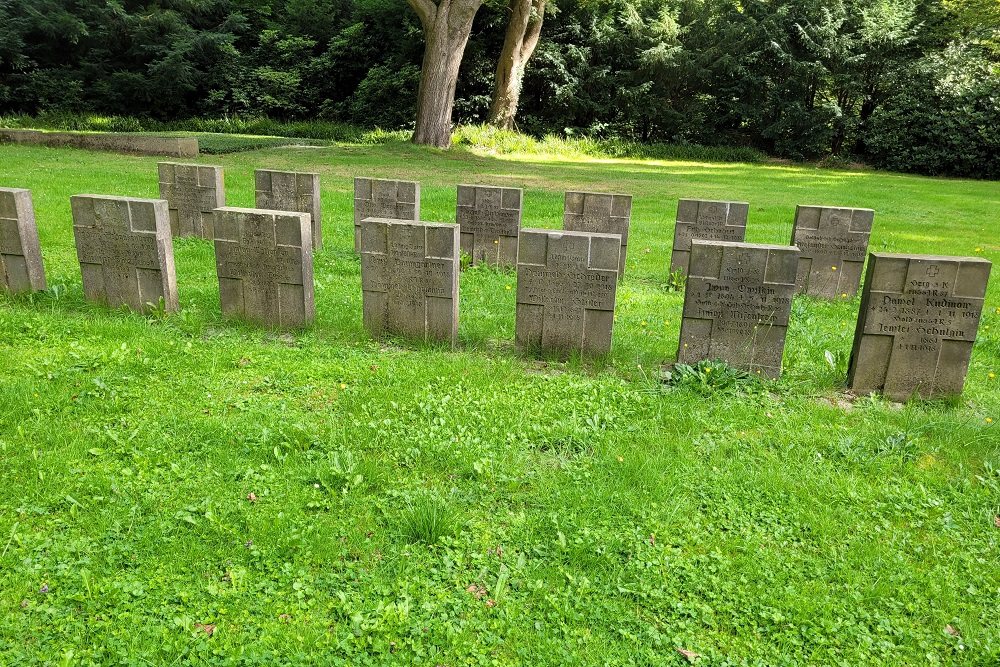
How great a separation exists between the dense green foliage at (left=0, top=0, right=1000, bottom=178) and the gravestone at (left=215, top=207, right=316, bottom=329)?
24319mm

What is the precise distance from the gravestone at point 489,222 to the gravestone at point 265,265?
10.3 ft

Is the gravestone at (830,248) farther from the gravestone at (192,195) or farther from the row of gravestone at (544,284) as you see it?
the gravestone at (192,195)

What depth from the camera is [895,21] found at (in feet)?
88.6

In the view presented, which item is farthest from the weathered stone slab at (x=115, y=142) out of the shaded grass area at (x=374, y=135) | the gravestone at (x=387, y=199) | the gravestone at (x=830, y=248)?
the gravestone at (x=830, y=248)

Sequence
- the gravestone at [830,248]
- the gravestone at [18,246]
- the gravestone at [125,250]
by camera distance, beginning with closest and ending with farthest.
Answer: the gravestone at [125,250]
the gravestone at [18,246]
the gravestone at [830,248]

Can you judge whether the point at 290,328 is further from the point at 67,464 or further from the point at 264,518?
the point at 264,518

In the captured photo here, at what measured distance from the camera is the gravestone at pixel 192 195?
30.6 ft

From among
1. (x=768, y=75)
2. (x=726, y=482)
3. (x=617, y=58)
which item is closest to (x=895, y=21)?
(x=768, y=75)

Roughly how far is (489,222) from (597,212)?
50.5 inches

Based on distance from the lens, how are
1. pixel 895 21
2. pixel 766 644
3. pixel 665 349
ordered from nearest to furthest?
pixel 766 644 → pixel 665 349 → pixel 895 21

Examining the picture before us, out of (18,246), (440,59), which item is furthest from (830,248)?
(440,59)

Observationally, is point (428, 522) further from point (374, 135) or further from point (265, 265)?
point (374, 135)

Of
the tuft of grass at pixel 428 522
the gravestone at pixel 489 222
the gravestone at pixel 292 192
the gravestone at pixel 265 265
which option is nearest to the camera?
the tuft of grass at pixel 428 522

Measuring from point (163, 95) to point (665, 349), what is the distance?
103 ft
